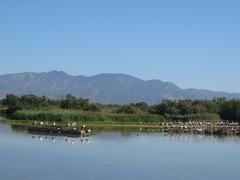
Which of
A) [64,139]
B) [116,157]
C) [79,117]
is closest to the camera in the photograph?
[116,157]

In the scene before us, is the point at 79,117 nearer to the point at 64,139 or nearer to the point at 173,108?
the point at 173,108

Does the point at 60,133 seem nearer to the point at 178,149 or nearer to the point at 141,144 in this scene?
the point at 141,144

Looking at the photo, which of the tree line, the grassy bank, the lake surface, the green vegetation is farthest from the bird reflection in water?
the tree line

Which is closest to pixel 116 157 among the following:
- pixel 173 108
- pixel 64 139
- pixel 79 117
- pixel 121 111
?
pixel 64 139

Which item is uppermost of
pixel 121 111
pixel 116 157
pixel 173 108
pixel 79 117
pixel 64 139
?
pixel 173 108

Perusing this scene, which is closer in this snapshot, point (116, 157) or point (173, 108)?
point (116, 157)

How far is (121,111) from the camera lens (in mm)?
85375

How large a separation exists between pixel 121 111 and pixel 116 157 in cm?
4770

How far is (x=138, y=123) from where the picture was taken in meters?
76.4

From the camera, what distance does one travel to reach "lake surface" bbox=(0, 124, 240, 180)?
30.2 metres

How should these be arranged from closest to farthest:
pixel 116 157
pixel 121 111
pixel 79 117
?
1. pixel 116 157
2. pixel 79 117
3. pixel 121 111

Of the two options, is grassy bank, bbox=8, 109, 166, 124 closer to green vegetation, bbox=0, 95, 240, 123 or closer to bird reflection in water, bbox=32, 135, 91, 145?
green vegetation, bbox=0, 95, 240, 123

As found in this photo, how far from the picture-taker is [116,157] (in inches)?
1484

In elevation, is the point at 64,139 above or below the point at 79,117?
below
